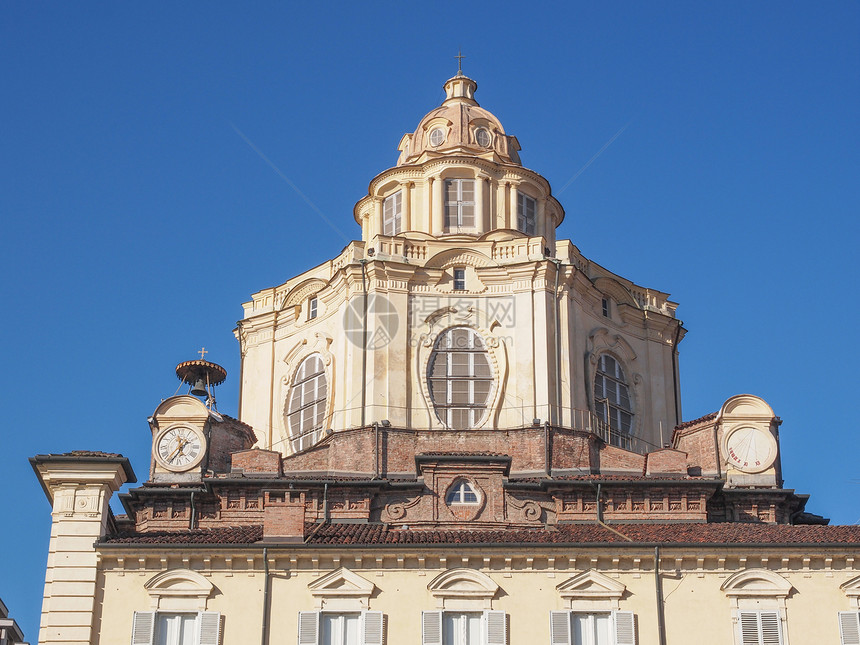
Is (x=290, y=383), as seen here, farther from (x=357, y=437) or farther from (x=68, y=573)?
(x=68, y=573)

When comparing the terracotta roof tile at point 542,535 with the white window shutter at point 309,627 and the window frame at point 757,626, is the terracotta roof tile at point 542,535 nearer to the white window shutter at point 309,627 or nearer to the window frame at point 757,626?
the window frame at point 757,626

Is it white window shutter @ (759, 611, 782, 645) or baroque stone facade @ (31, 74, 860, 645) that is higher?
baroque stone facade @ (31, 74, 860, 645)

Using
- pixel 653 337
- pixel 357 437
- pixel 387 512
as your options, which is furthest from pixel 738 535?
pixel 653 337

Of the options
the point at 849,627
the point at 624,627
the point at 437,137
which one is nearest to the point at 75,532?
the point at 624,627

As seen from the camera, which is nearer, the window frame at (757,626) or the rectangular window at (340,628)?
the rectangular window at (340,628)

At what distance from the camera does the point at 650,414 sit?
207 feet

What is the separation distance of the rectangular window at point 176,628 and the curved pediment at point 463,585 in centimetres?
550

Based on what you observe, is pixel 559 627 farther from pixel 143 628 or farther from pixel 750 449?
pixel 750 449

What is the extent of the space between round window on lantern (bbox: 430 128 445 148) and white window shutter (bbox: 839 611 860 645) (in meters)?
30.1

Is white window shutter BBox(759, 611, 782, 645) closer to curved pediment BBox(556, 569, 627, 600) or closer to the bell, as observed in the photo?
curved pediment BBox(556, 569, 627, 600)

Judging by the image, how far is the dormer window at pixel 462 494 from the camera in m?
51.1

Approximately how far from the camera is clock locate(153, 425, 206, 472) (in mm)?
54981

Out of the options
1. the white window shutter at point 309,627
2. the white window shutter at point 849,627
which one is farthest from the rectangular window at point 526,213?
the white window shutter at point 309,627

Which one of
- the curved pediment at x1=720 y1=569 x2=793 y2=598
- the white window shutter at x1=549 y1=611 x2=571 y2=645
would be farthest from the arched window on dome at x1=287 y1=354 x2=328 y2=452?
the curved pediment at x1=720 y1=569 x2=793 y2=598
